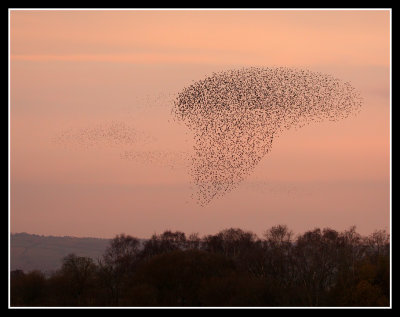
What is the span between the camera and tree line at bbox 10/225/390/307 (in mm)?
79625

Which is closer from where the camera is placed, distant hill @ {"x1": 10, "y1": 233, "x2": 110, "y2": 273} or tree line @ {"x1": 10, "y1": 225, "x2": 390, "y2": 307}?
tree line @ {"x1": 10, "y1": 225, "x2": 390, "y2": 307}

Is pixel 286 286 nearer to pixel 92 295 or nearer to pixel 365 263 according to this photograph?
pixel 365 263

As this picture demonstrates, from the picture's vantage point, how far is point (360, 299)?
79.4 metres

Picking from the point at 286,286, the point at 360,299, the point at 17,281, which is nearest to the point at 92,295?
the point at 17,281

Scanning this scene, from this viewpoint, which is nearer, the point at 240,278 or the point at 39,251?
the point at 240,278

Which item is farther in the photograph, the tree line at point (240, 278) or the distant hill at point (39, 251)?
the distant hill at point (39, 251)

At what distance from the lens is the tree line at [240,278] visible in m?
79.6

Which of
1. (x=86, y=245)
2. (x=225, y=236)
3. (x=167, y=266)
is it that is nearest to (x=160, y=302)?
(x=167, y=266)

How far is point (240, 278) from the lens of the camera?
81.8 meters
